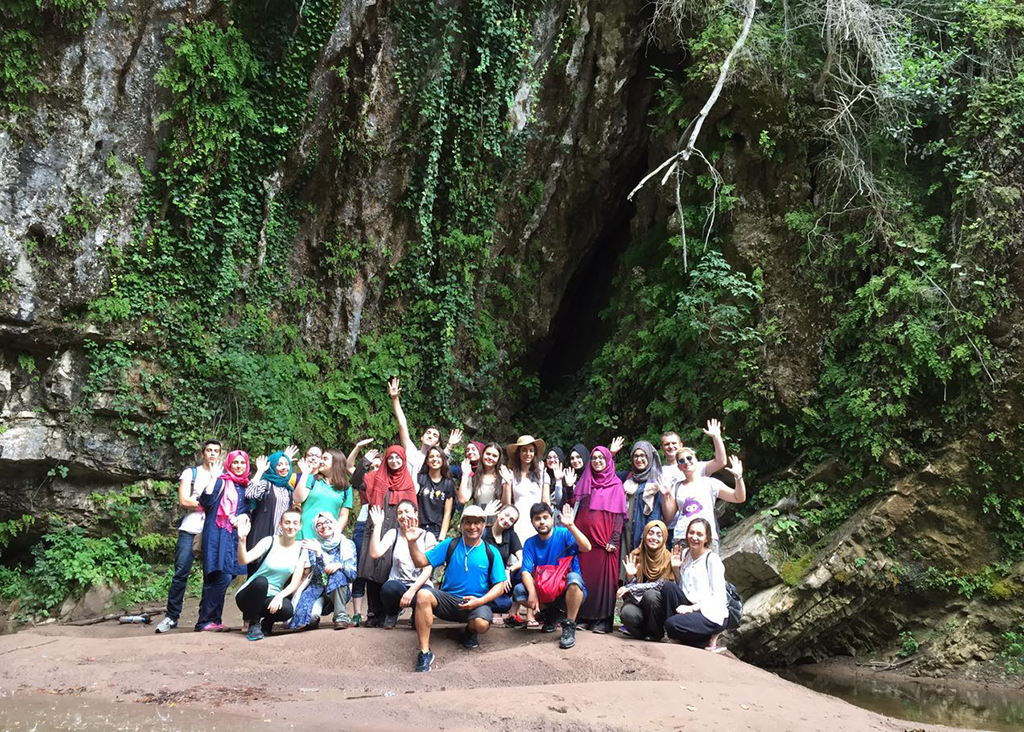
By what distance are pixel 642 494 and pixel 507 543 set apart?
1.44 m

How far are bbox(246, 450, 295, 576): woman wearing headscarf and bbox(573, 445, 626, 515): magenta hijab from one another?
2987mm

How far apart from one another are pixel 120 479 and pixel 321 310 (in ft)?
12.7

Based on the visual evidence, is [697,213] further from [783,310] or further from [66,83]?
[66,83]

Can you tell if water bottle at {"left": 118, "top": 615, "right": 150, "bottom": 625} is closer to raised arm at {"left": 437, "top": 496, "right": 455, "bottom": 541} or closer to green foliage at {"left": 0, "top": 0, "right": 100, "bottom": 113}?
raised arm at {"left": 437, "top": 496, "right": 455, "bottom": 541}

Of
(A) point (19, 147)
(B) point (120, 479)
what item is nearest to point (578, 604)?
(B) point (120, 479)

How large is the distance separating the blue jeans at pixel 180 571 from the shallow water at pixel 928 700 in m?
6.73

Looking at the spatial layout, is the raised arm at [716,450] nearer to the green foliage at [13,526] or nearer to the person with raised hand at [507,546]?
the person with raised hand at [507,546]

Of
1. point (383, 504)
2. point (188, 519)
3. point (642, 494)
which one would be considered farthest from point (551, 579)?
point (188, 519)

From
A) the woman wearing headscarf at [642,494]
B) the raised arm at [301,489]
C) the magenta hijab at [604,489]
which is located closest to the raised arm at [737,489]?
the woman wearing headscarf at [642,494]

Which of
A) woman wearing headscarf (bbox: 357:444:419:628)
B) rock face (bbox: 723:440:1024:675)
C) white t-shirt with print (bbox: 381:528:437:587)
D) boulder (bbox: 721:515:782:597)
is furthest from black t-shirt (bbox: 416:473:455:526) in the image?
rock face (bbox: 723:440:1024:675)

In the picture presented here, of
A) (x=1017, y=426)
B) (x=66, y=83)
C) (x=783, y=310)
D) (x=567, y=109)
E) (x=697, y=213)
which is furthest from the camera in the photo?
(x=567, y=109)

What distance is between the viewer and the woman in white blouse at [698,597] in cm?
656

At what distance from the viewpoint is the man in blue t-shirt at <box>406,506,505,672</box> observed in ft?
21.2

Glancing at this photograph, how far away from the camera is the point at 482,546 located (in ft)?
21.6
